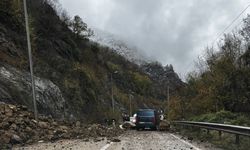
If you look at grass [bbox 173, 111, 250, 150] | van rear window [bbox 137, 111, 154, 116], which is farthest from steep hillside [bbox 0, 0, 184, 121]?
grass [bbox 173, 111, 250, 150]

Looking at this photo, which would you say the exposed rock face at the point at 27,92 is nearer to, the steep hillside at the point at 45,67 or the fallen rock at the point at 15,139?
the steep hillside at the point at 45,67

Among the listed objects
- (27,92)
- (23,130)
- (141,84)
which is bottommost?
(23,130)

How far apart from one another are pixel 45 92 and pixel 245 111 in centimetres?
1750

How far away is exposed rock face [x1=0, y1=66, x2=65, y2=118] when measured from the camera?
104 ft

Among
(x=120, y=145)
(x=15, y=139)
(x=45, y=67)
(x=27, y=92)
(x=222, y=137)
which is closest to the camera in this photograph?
(x=120, y=145)

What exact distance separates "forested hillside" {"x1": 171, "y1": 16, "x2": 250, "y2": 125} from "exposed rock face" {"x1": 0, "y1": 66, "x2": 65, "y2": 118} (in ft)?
41.8

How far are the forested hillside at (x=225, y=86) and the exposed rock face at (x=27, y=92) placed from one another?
1275cm

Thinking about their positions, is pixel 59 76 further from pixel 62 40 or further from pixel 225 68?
pixel 225 68

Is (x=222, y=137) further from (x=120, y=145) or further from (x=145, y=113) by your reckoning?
(x=145, y=113)

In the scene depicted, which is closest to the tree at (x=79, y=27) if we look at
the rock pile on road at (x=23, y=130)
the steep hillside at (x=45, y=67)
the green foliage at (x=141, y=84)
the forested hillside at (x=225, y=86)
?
the steep hillside at (x=45, y=67)

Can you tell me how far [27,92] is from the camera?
34875 millimetres

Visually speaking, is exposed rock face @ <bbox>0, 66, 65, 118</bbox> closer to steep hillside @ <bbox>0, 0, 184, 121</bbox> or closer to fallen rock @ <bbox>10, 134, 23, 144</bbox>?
steep hillside @ <bbox>0, 0, 184, 121</bbox>

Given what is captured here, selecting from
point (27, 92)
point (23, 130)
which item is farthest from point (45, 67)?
point (23, 130)

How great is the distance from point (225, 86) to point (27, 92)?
18141 millimetres
